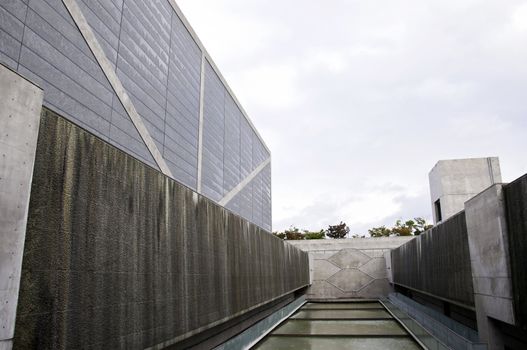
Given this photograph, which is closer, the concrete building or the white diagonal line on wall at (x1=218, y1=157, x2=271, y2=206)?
the concrete building

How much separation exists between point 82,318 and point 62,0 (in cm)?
1137

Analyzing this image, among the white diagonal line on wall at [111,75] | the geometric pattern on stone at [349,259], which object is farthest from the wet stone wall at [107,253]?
the geometric pattern on stone at [349,259]

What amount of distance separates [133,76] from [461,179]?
60.8 ft

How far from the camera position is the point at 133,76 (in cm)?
1636

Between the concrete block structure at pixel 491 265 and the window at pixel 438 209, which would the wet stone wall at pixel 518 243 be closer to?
the concrete block structure at pixel 491 265

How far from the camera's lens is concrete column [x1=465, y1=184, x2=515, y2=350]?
19.8ft

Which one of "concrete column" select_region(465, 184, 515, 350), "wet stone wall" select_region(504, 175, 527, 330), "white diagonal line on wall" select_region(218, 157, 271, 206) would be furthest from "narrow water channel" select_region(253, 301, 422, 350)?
"white diagonal line on wall" select_region(218, 157, 271, 206)

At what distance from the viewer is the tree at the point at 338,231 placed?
5656 centimetres

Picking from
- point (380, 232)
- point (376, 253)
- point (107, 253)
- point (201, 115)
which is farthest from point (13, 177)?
point (380, 232)

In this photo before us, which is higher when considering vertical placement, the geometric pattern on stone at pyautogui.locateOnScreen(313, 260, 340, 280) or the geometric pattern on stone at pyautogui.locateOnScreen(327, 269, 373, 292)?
the geometric pattern on stone at pyautogui.locateOnScreen(313, 260, 340, 280)

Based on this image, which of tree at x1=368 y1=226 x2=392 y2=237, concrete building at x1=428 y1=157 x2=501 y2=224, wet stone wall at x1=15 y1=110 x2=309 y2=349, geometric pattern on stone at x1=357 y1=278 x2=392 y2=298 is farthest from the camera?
tree at x1=368 y1=226 x2=392 y2=237

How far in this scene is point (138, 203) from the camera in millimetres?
4973

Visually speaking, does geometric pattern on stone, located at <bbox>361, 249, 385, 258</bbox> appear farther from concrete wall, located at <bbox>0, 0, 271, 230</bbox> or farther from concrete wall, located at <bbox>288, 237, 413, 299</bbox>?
concrete wall, located at <bbox>0, 0, 271, 230</bbox>

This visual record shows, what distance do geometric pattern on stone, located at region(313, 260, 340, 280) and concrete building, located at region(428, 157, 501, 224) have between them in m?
11.2
